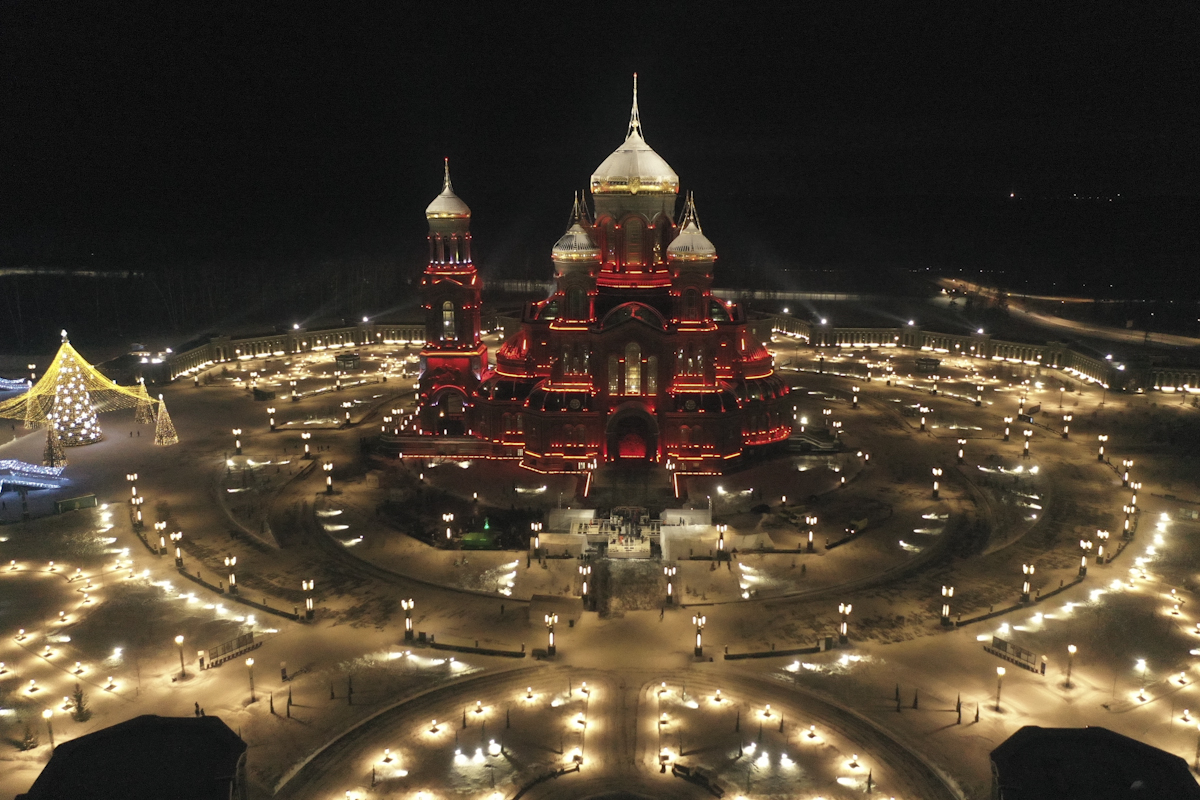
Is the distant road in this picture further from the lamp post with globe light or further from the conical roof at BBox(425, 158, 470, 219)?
the lamp post with globe light

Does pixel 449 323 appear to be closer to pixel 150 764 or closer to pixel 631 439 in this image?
pixel 631 439

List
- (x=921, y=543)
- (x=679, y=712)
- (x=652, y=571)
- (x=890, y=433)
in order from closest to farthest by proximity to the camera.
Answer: (x=679, y=712)
(x=652, y=571)
(x=921, y=543)
(x=890, y=433)

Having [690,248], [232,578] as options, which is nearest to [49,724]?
[232,578]

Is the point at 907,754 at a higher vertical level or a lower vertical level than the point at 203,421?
lower

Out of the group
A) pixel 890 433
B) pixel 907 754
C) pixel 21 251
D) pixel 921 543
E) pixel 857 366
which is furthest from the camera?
pixel 21 251

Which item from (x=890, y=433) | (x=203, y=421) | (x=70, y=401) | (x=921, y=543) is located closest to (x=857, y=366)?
(x=890, y=433)

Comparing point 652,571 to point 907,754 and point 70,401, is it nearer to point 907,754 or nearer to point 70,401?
point 907,754

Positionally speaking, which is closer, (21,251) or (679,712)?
(679,712)
